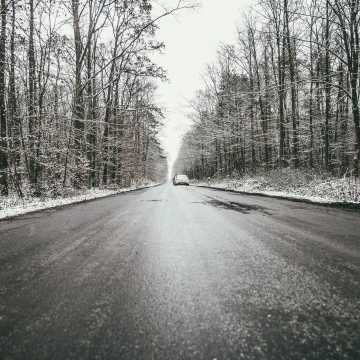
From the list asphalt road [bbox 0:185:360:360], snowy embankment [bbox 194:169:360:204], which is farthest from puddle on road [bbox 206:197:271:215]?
asphalt road [bbox 0:185:360:360]

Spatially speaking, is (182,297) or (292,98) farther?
(292,98)

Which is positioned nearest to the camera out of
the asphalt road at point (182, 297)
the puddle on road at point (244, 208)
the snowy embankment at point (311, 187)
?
the asphalt road at point (182, 297)

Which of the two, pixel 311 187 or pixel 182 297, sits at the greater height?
pixel 311 187

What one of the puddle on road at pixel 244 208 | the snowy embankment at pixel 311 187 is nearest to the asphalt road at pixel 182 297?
the puddle on road at pixel 244 208

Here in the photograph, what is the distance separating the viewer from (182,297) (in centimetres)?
231

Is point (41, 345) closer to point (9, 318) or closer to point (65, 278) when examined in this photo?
point (9, 318)

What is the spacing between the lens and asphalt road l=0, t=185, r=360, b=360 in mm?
1613

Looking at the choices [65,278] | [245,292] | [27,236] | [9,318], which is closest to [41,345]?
[9,318]

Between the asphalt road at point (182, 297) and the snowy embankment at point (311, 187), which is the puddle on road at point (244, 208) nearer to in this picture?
the snowy embankment at point (311, 187)

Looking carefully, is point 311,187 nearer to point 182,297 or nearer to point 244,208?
point 244,208

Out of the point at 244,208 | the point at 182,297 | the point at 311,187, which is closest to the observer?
the point at 182,297

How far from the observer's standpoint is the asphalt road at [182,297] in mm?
1613

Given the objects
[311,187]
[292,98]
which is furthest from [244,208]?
[292,98]

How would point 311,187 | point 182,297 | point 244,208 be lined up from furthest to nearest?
point 311,187
point 244,208
point 182,297
